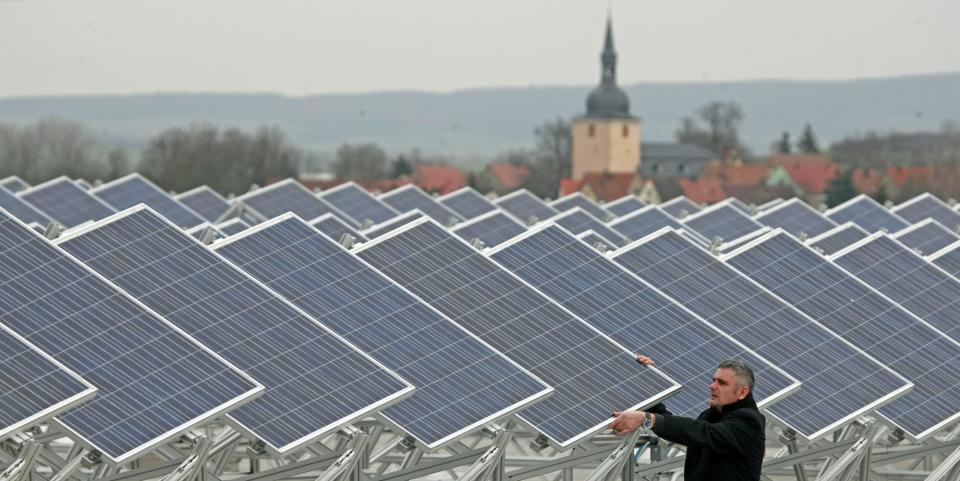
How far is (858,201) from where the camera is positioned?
157 ft

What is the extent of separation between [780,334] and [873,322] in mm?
1902

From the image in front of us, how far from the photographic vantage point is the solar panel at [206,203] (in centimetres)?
4774

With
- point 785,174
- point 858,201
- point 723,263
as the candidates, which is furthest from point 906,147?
point 723,263

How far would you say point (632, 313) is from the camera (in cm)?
2012

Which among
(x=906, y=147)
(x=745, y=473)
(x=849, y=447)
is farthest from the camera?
(x=906, y=147)

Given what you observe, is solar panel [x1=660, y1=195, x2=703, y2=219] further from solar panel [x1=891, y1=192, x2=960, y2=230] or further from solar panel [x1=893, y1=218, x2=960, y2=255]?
solar panel [x1=893, y1=218, x2=960, y2=255]

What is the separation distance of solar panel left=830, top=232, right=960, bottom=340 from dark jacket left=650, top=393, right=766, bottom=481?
13.2m

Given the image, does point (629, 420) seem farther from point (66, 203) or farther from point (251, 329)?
point (66, 203)

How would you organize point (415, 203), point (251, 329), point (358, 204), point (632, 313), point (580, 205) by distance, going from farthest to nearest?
point (580, 205)
point (415, 203)
point (358, 204)
point (632, 313)
point (251, 329)

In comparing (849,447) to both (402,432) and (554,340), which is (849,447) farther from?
(402,432)

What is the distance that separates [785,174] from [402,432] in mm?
164354

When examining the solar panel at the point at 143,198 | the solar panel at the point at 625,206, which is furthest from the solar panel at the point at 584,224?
the solar panel at the point at 625,206

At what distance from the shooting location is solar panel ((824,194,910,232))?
1783 inches

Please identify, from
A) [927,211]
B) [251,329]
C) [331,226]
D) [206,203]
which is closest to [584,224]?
[331,226]
